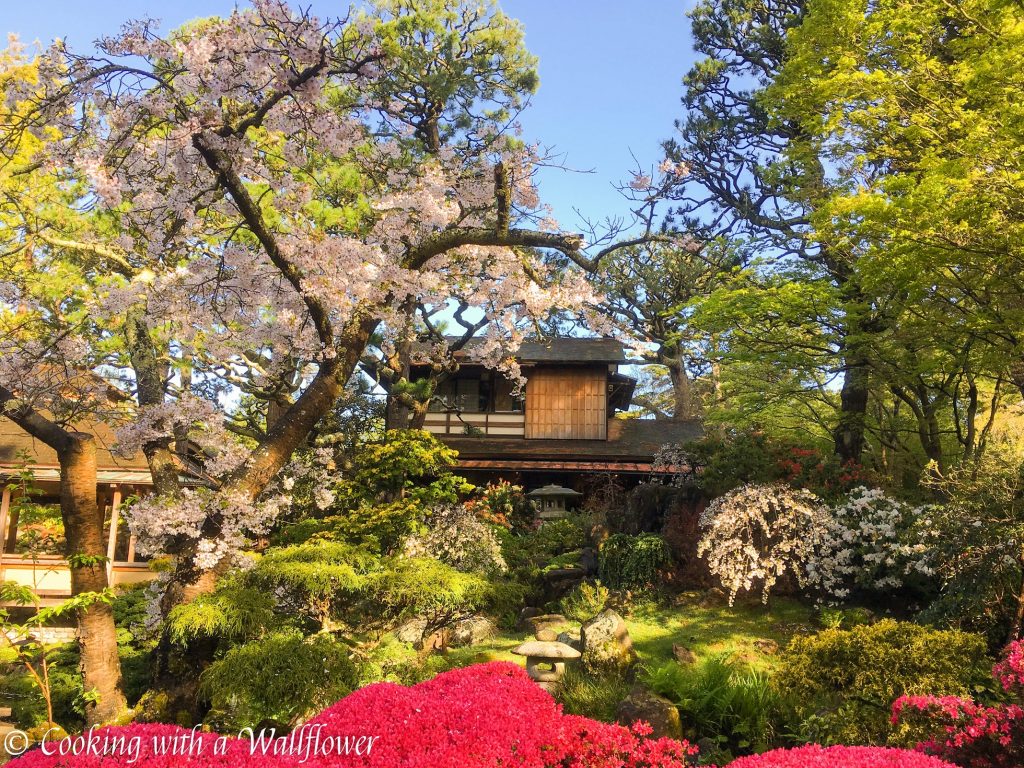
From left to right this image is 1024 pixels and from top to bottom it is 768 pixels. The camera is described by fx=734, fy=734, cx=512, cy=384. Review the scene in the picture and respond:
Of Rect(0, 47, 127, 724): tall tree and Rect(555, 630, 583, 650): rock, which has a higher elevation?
Rect(0, 47, 127, 724): tall tree

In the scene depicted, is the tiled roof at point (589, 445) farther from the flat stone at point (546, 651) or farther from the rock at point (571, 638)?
the flat stone at point (546, 651)

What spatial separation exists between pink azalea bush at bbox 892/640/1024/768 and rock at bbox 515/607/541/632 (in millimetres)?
6687

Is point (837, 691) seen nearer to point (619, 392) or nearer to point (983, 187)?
point (983, 187)

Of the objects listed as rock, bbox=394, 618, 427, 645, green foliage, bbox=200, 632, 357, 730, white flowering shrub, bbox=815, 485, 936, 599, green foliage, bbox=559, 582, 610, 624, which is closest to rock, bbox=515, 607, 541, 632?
green foliage, bbox=559, 582, 610, 624

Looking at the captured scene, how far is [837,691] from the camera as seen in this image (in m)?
6.73

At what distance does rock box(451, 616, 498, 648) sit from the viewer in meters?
11.1

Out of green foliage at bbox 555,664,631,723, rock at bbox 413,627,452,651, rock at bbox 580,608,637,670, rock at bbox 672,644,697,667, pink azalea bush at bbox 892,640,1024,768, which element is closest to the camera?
pink azalea bush at bbox 892,640,1024,768

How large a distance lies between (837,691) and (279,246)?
6.77 m

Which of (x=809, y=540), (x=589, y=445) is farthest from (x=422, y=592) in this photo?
(x=589, y=445)

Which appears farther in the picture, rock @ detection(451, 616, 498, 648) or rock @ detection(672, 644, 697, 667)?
rock @ detection(451, 616, 498, 648)

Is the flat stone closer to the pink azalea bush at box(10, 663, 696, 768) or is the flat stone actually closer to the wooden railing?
the pink azalea bush at box(10, 663, 696, 768)

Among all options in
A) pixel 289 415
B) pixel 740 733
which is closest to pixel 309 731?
pixel 289 415

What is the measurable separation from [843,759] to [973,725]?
4.55 feet

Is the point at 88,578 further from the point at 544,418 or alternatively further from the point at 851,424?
the point at 544,418
